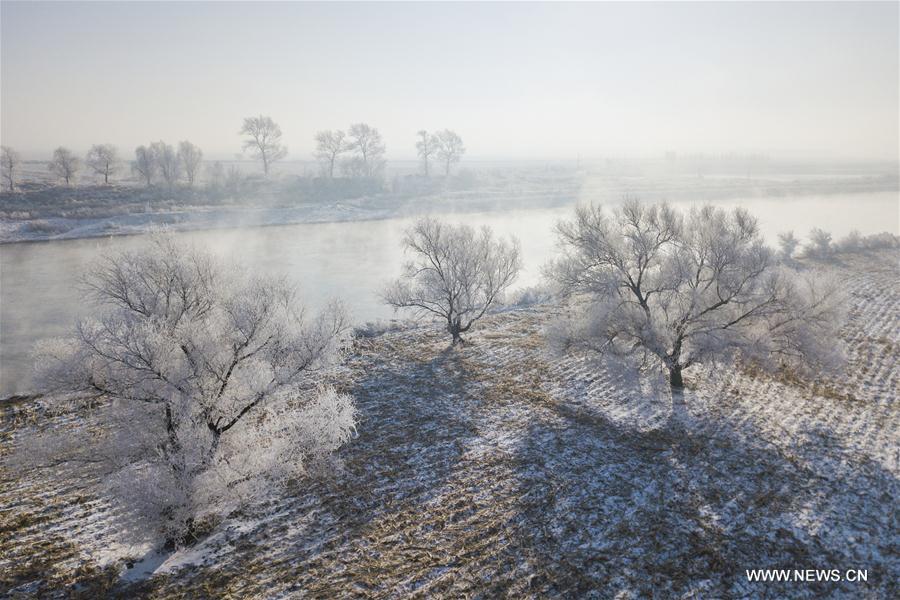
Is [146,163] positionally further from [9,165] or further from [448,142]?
[448,142]

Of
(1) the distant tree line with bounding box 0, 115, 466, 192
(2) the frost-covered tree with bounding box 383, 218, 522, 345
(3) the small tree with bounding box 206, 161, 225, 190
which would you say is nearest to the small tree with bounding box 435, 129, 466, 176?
(1) the distant tree line with bounding box 0, 115, 466, 192

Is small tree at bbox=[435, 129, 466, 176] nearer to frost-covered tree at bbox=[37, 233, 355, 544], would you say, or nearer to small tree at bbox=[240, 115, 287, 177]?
small tree at bbox=[240, 115, 287, 177]

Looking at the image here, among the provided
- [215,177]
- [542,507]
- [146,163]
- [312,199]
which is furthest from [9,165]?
[542,507]

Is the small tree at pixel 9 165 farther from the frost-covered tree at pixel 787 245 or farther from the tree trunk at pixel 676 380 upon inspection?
the frost-covered tree at pixel 787 245

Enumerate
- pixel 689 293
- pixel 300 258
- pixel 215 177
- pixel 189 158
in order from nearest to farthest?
pixel 689 293 → pixel 300 258 → pixel 189 158 → pixel 215 177

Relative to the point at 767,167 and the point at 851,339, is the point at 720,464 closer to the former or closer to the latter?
the point at 851,339

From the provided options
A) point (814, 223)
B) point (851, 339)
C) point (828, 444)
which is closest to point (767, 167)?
point (814, 223)

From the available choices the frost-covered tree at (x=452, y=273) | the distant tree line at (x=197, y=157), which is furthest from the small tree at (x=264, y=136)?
the frost-covered tree at (x=452, y=273)
